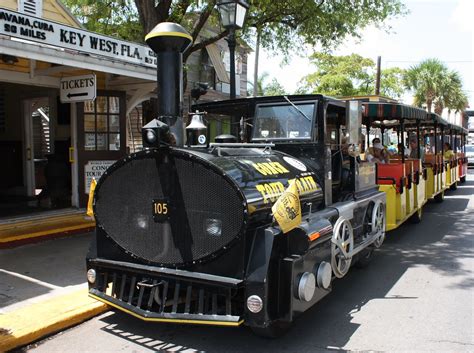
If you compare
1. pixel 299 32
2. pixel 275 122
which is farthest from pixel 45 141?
pixel 275 122

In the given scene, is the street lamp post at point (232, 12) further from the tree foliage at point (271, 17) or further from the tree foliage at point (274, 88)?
the tree foliage at point (274, 88)

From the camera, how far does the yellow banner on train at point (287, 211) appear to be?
336 cm

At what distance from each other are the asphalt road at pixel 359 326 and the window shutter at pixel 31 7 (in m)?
6.00

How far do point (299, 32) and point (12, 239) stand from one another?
8534 mm

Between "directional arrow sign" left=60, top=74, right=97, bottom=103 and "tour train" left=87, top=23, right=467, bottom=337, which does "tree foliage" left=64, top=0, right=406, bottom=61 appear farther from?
"tour train" left=87, top=23, right=467, bottom=337

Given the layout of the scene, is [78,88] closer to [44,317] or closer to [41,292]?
[41,292]

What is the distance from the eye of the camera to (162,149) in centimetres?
366

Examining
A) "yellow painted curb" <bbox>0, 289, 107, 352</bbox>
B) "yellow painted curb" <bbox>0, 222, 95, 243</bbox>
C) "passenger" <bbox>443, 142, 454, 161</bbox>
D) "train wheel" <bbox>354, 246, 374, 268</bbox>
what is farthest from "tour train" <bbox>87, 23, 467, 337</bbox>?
"passenger" <bbox>443, 142, 454, 161</bbox>

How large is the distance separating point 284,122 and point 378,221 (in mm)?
1924

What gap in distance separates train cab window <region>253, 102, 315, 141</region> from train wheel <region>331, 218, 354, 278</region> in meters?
1.01

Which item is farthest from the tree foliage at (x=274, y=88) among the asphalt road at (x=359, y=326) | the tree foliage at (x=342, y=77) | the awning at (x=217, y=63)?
the asphalt road at (x=359, y=326)

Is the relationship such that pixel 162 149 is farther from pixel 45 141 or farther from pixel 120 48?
pixel 45 141

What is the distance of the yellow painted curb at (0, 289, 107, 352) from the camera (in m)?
3.75

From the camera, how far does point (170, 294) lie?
3.75 m
